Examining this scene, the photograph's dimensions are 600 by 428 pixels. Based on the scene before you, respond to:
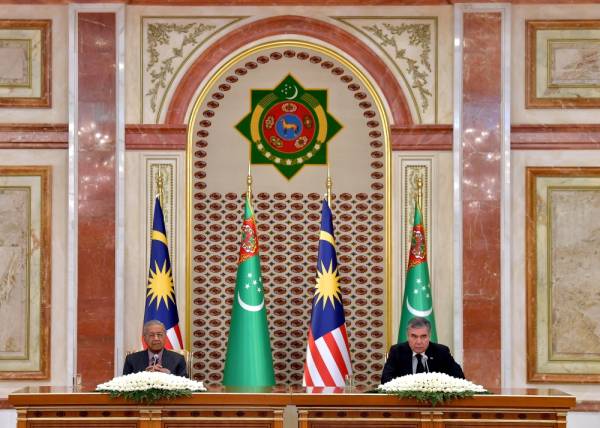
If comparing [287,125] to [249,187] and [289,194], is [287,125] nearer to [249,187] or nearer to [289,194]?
[289,194]

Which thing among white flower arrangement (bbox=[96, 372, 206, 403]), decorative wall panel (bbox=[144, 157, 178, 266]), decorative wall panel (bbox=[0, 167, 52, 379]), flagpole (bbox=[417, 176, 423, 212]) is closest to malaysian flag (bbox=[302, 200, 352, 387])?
flagpole (bbox=[417, 176, 423, 212])

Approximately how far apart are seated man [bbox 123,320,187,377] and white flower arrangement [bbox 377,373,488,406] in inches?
67.0

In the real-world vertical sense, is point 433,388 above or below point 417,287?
below

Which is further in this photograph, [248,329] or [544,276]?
[544,276]

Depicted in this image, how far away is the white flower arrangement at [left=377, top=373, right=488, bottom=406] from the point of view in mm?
7668

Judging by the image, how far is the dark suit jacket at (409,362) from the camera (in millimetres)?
8555

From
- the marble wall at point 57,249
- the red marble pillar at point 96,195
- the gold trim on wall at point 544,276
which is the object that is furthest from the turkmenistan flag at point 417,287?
the marble wall at point 57,249

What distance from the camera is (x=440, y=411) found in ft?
25.3

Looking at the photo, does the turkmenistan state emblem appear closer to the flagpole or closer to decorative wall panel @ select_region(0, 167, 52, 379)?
the flagpole

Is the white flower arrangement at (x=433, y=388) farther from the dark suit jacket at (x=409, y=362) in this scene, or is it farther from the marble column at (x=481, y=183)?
the marble column at (x=481, y=183)

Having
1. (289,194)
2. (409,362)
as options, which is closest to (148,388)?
(409,362)

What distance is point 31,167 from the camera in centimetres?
1053

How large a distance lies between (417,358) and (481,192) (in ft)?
7.51

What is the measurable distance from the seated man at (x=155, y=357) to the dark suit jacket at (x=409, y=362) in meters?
1.41
